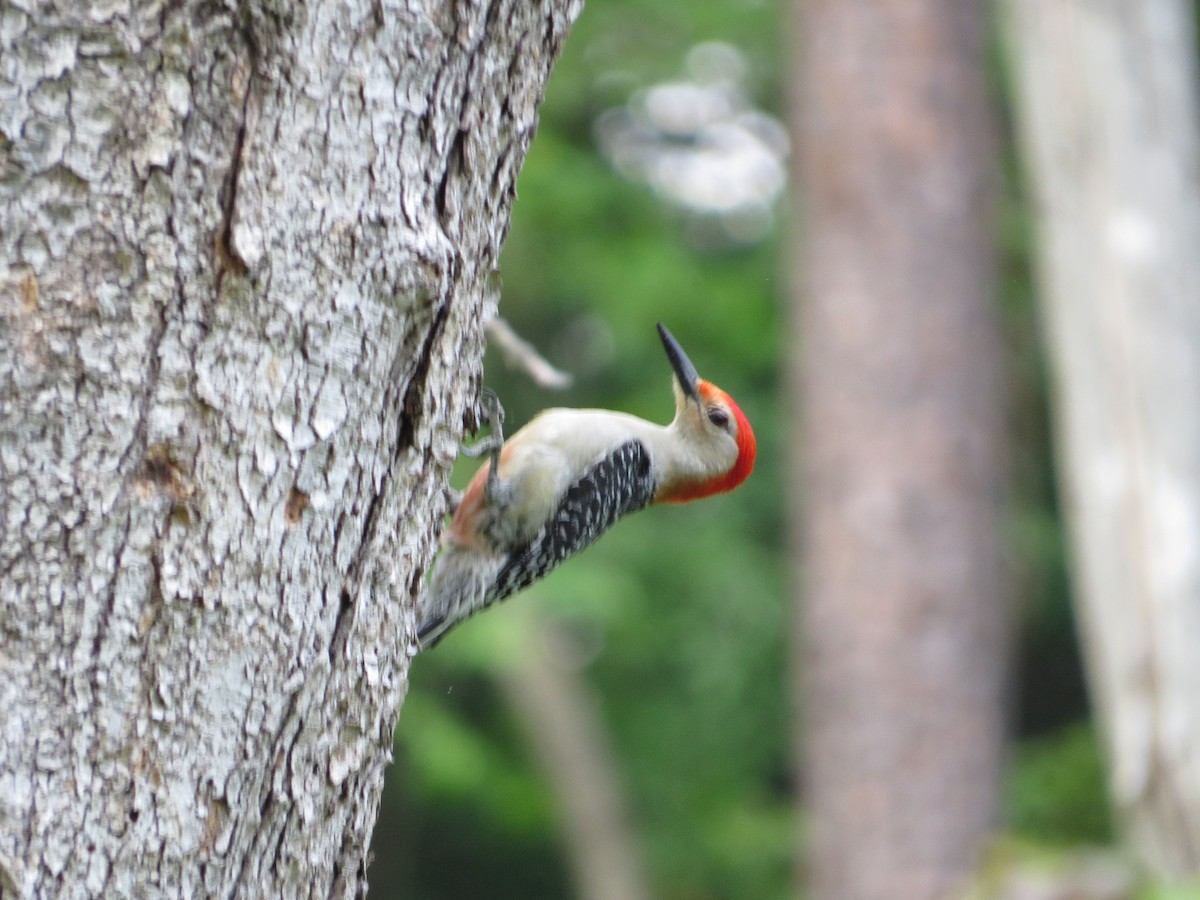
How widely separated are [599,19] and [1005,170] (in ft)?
13.0

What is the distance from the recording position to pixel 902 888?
7.98 m

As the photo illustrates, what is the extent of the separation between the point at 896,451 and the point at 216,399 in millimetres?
6956

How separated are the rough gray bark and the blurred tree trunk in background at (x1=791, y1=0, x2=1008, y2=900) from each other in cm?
647

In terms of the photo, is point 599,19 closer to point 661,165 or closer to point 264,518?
point 661,165

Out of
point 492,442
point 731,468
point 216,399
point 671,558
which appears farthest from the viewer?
point 671,558

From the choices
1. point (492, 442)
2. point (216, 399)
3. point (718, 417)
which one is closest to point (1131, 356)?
point (718, 417)

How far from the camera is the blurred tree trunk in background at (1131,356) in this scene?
19.9 ft

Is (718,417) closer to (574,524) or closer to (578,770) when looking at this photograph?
(574,524)

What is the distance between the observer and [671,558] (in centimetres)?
1207

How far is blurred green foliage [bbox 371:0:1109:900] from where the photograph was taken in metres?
11.6

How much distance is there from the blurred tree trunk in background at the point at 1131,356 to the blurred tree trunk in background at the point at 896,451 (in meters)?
1.37

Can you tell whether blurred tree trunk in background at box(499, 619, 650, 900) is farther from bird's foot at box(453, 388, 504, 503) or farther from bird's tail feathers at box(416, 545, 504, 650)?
bird's foot at box(453, 388, 504, 503)

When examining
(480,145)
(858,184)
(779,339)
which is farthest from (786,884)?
(480,145)

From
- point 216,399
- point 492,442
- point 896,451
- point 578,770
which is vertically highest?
point 216,399
